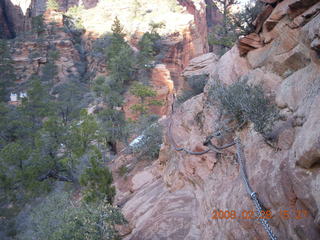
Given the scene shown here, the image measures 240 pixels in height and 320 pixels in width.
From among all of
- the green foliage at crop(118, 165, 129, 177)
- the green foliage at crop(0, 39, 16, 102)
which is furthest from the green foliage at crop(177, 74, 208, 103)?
the green foliage at crop(0, 39, 16, 102)

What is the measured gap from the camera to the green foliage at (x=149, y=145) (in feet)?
39.5

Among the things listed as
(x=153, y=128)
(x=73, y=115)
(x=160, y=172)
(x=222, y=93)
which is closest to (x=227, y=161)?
(x=222, y=93)

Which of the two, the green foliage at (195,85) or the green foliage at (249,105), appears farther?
the green foliage at (195,85)

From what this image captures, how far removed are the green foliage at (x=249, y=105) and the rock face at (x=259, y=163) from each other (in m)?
0.20

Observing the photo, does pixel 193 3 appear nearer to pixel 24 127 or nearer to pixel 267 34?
pixel 24 127

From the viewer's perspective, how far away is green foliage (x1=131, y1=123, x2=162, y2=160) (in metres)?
12.0

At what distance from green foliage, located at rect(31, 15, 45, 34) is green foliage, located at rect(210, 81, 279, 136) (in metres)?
36.1

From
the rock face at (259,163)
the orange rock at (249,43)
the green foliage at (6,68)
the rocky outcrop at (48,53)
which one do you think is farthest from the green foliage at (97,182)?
the rocky outcrop at (48,53)

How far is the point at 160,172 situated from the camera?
8.65 meters

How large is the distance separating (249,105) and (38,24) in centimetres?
3779

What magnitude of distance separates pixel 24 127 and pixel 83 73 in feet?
56.5

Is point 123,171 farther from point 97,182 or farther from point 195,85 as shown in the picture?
point 195,85
